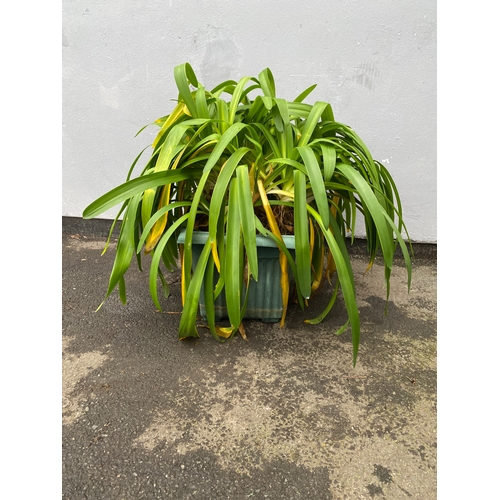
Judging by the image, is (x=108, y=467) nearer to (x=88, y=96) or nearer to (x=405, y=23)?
(x=88, y=96)

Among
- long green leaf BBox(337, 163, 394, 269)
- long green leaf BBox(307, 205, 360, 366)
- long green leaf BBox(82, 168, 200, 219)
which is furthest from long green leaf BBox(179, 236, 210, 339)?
long green leaf BBox(337, 163, 394, 269)

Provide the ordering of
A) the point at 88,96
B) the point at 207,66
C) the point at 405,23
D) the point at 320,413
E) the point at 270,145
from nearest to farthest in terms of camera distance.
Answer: the point at 320,413, the point at 270,145, the point at 405,23, the point at 207,66, the point at 88,96

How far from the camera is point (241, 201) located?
1.08 m

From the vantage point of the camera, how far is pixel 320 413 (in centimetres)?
97

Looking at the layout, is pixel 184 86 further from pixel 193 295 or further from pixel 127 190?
pixel 193 295

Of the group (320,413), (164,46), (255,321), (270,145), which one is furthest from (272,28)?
(320,413)

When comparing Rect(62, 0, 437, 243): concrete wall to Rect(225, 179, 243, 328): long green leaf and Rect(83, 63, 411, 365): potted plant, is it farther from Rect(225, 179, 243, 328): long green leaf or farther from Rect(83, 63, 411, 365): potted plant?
Rect(225, 179, 243, 328): long green leaf

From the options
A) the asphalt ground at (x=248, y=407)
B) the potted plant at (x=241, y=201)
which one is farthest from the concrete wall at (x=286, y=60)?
the asphalt ground at (x=248, y=407)

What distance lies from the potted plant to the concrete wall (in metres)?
0.59

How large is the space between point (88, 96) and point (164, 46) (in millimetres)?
512

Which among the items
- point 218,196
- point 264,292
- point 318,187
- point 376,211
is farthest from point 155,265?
point 376,211

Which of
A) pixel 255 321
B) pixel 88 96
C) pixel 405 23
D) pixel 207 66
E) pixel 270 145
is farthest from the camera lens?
pixel 88 96

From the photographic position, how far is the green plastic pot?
1.26 meters

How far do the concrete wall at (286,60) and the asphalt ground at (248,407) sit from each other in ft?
3.06
